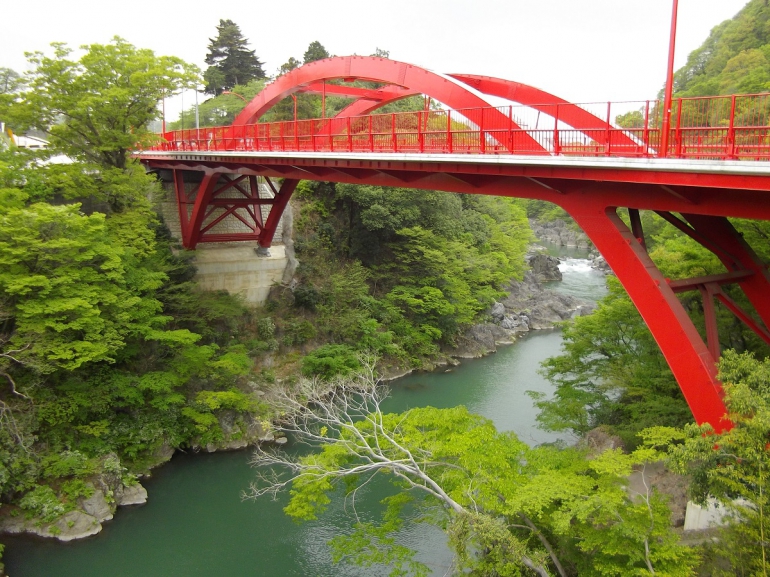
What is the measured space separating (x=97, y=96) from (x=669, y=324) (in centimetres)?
1487

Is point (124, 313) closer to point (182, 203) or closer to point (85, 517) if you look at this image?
point (85, 517)

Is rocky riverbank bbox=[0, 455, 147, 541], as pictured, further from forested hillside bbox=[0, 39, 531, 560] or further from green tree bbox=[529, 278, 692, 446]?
green tree bbox=[529, 278, 692, 446]

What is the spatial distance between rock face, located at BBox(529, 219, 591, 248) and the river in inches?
1446

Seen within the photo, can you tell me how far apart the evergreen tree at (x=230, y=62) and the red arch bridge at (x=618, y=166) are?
3046cm

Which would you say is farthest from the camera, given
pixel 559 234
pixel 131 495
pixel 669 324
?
pixel 559 234

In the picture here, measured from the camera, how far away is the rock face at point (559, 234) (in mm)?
50250

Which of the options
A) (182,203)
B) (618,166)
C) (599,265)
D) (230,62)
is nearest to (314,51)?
(230,62)

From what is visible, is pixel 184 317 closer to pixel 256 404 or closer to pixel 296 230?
pixel 256 404

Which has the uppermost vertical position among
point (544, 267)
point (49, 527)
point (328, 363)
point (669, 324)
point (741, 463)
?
point (669, 324)

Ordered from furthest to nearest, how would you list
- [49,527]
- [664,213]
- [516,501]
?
[49,527]
[664,213]
[516,501]

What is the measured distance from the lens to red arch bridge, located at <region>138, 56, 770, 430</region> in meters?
6.62

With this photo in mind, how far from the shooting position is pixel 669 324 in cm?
713

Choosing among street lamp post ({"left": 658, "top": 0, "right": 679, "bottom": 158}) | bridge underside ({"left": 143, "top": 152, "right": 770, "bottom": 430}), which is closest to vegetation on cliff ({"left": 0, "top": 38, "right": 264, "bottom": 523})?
bridge underside ({"left": 143, "top": 152, "right": 770, "bottom": 430})

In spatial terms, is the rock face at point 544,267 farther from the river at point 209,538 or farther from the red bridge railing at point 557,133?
the red bridge railing at point 557,133
